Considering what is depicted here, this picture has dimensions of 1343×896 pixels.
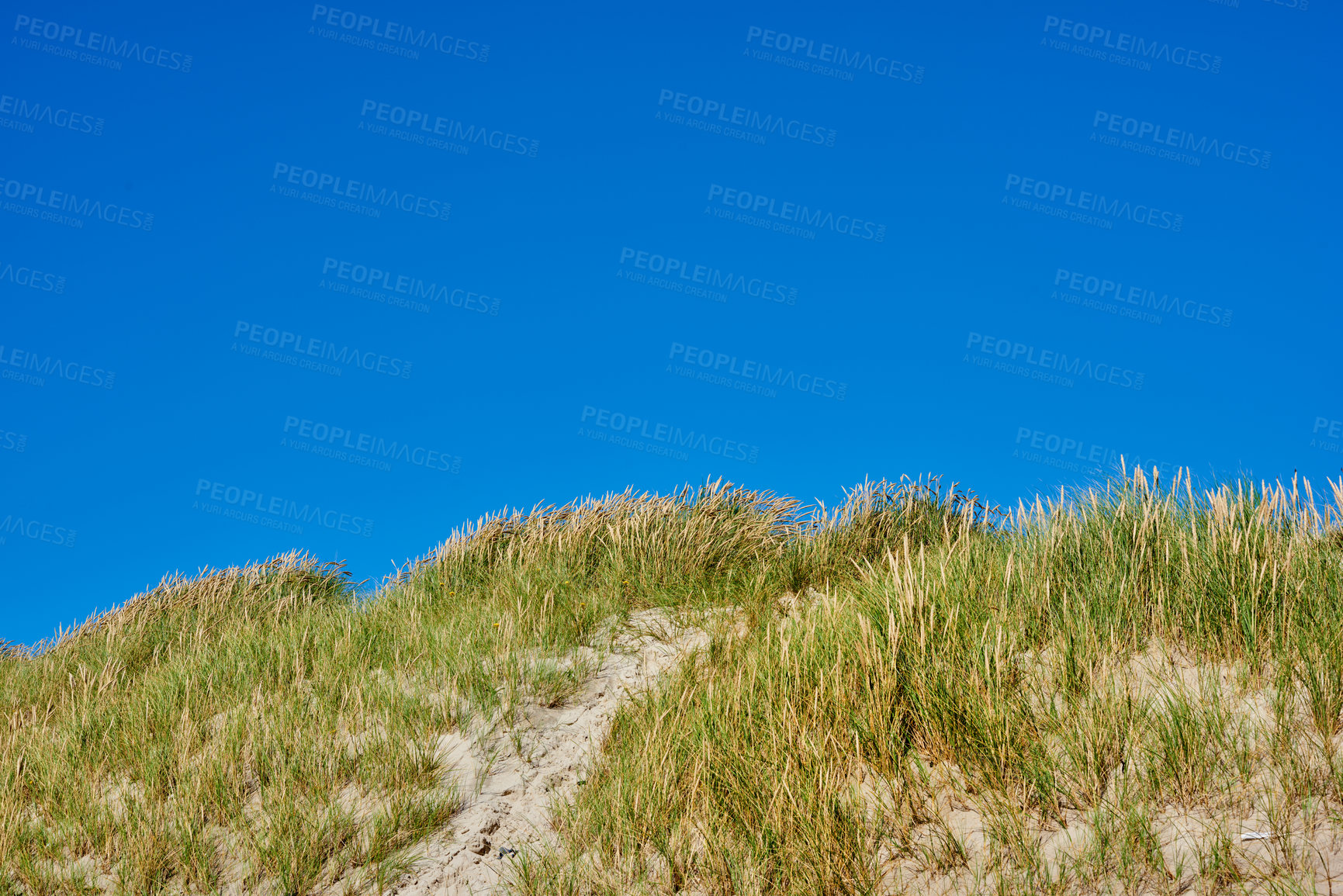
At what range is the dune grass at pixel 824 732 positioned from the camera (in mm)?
3875

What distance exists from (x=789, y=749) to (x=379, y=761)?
8.97 ft

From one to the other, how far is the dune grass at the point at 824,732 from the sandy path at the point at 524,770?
154 mm

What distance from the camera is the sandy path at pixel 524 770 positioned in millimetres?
4789

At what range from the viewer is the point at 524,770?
5.55 metres

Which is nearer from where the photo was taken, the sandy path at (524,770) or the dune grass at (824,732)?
the dune grass at (824,732)

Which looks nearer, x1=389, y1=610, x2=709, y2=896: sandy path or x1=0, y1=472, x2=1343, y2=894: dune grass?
x1=0, y1=472, x2=1343, y2=894: dune grass

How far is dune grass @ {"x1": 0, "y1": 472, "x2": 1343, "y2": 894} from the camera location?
3.88 m

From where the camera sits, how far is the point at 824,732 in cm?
465

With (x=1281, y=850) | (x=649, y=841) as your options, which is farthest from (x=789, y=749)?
(x=1281, y=850)

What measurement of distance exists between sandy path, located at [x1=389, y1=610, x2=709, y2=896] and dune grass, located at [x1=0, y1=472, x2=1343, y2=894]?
0.51 feet

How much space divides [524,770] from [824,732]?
2.09m

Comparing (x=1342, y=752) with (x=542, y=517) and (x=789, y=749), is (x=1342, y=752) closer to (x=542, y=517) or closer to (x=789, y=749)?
(x=789, y=749)

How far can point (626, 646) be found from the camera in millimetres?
6844

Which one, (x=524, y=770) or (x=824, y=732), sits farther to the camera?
(x=524, y=770)
